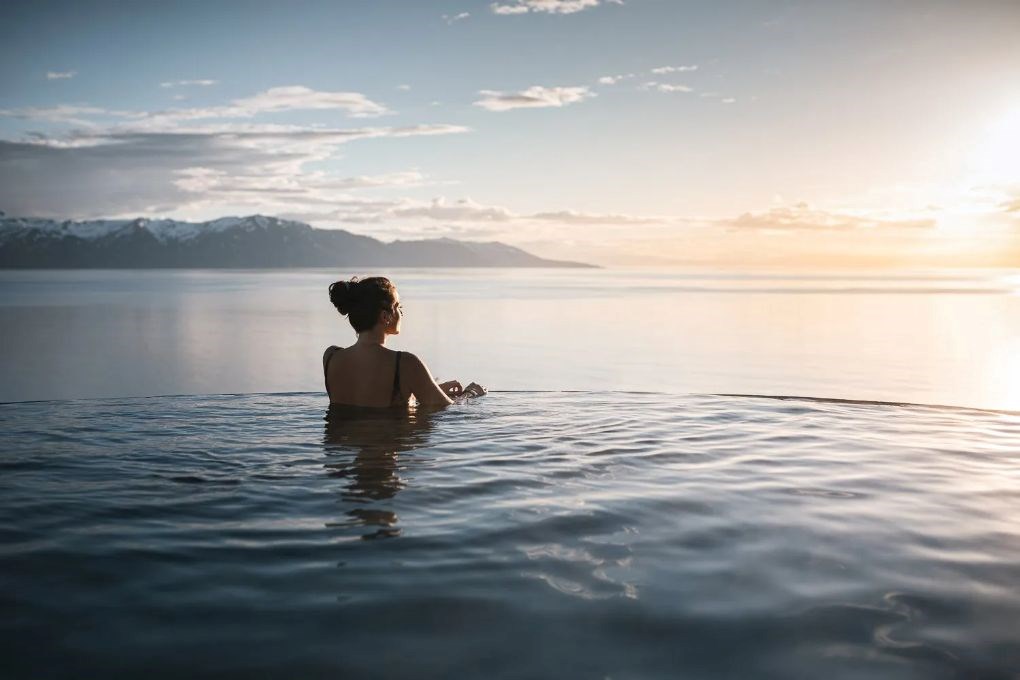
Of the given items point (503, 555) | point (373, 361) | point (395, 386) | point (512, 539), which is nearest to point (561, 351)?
point (395, 386)

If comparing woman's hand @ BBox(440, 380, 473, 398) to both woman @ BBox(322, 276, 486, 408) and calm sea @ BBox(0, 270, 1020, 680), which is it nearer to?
calm sea @ BBox(0, 270, 1020, 680)

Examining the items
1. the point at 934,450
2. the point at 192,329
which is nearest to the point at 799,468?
the point at 934,450

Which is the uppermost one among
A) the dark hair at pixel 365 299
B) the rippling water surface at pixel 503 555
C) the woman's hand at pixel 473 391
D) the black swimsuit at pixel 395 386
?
the dark hair at pixel 365 299

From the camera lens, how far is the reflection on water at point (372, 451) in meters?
5.93

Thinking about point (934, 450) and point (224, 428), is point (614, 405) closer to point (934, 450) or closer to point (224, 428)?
Answer: point (934, 450)

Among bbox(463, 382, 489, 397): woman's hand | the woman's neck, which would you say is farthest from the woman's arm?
bbox(463, 382, 489, 397): woman's hand

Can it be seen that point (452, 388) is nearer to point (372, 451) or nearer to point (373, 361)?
point (373, 361)

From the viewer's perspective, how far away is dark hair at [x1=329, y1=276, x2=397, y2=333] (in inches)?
372

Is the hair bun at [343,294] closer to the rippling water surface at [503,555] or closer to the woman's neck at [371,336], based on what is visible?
the woman's neck at [371,336]

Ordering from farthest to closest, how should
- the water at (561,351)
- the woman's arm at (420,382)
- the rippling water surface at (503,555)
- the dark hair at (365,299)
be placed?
the water at (561,351)
the woman's arm at (420,382)
the dark hair at (365,299)
the rippling water surface at (503,555)

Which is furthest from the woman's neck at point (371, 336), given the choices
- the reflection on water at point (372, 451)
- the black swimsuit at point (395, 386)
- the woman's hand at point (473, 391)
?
the woman's hand at point (473, 391)

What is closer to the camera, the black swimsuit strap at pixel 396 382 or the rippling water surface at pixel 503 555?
the rippling water surface at pixel 503 555

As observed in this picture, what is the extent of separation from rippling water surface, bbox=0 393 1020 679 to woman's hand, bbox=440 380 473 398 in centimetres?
213

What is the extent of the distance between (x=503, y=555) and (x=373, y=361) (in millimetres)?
5149
